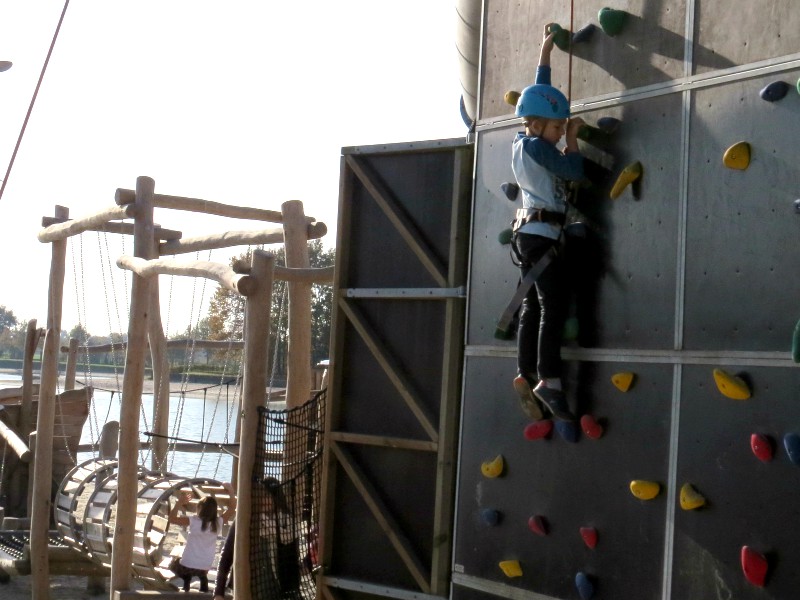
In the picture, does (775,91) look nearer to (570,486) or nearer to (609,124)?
(609,124)

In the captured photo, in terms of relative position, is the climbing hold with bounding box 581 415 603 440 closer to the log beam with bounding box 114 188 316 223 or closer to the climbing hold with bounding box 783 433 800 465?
the climbing hold with bounding box 783 433 800 465

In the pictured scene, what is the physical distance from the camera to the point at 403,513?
21.3 feet

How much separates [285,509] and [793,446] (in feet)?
11.8

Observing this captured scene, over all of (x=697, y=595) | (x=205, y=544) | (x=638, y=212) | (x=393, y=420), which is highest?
(x=638, y=212)

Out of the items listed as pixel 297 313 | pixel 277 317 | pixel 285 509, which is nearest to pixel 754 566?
pixel 285 509

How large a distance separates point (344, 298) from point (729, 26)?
2965 mm

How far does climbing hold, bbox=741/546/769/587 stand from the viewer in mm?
4604

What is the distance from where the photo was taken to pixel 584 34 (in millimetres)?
5656

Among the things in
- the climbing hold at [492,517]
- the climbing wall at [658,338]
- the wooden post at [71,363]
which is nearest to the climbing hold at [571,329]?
the climbing wall at [658,338]

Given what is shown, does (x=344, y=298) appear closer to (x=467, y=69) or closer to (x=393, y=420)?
(x=393, y=420)

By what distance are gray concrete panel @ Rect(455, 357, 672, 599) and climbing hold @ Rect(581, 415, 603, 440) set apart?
33mm

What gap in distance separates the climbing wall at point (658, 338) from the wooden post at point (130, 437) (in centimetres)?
411

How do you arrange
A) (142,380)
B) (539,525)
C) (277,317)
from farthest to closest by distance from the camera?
(277,317) → (142,380) → (539,525)

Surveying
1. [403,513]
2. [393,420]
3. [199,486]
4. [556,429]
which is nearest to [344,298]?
[393,420]
